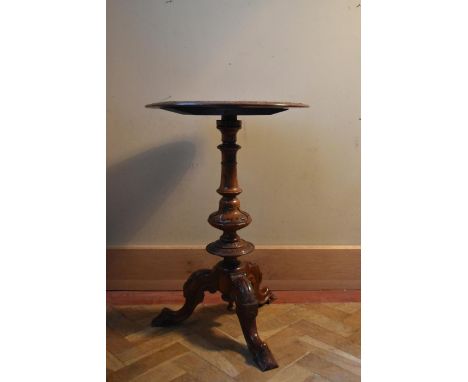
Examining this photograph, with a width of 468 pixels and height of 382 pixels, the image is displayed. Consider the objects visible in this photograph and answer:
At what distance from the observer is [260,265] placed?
1.58m

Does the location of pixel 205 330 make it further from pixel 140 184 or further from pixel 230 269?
pixel 140 184

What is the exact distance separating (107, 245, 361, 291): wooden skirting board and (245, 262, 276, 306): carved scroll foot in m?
0.10

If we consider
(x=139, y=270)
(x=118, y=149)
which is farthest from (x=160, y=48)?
(x=139, y=270)

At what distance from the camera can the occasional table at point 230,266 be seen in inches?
44.3

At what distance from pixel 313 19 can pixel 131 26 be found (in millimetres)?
698

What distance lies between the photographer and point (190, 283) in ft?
4.27

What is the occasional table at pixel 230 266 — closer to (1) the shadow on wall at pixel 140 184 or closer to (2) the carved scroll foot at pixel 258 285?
(2) the carved scroll foot at pixel 258 285

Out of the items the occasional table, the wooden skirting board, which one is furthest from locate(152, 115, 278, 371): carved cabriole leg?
the wooden skirting board

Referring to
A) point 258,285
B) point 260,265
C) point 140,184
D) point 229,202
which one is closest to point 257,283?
point 258,285

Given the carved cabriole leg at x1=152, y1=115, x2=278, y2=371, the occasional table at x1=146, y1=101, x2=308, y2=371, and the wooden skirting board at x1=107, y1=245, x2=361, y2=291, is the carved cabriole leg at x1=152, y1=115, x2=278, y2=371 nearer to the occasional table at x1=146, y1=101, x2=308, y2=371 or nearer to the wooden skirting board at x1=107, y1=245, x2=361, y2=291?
the occasional table at x1=146, y1=101, x2=308, y2=371

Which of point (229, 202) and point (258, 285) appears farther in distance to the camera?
point (258, 285)

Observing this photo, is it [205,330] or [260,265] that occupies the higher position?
[260,265]

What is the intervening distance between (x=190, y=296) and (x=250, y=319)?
0.25 meters
